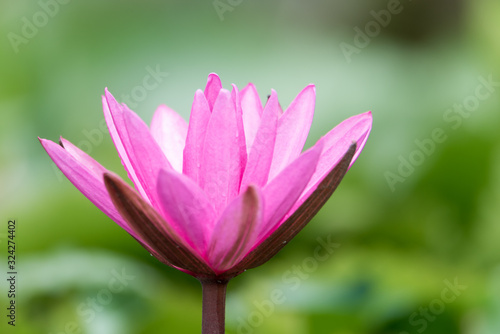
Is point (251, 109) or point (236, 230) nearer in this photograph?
point (236, 230)

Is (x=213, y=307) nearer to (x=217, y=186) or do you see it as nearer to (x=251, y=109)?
(x=217, y=186)

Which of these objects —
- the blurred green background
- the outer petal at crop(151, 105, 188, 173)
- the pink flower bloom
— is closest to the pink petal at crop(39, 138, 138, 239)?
the pink flower bloom

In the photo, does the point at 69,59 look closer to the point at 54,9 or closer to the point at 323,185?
the point at 54,9

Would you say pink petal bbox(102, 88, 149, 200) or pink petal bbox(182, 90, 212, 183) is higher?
pink petal bbox(182, 90, 212, 183)

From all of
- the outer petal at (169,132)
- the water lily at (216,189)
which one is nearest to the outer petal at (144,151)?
the water lily at (216,189)

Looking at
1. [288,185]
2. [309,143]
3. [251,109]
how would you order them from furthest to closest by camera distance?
[309,143], [251,109], [288,185]

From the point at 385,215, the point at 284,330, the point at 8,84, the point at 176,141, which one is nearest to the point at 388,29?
the point at 385,215

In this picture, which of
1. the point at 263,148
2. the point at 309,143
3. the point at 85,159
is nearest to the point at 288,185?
the point at 263,148

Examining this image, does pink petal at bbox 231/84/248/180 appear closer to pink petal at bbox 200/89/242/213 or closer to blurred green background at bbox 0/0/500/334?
pink petal at bbox 200/89/242/213
